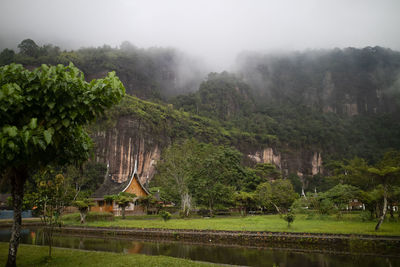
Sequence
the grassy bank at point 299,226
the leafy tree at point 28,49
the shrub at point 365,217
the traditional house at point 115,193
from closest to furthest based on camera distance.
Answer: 1. the grassy bank at point 299,226
2. the shrub at point 365,217
3. the traditional house at point 115,193
4. the leafy tree at point 28,49

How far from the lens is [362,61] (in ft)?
495

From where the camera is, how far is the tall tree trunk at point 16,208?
720 centimetres

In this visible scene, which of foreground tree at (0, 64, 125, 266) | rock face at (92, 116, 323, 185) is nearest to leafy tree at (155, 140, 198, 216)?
rock face at (92, 116, 323, 185)

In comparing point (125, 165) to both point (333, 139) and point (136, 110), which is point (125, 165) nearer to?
point (136, 110)

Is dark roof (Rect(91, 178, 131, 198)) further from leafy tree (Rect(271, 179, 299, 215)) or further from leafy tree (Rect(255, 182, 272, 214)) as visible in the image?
leafy tree (Rect(271, 179, 299, 215))

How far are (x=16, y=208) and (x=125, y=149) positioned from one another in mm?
55450

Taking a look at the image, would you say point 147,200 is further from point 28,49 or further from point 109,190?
point 28,49

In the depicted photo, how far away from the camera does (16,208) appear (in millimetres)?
7359

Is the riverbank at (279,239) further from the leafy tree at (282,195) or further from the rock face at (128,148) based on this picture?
the rock face at (128,148)

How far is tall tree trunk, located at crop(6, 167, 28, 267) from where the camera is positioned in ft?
23.6

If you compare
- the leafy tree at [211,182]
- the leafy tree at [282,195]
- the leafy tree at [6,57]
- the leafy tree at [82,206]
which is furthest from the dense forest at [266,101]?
the leafy tree at [82,206]

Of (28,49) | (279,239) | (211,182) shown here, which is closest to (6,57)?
(28,49)

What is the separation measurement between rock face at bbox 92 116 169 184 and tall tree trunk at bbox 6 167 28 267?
167 ft

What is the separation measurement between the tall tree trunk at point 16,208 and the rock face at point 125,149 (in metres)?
50.9
